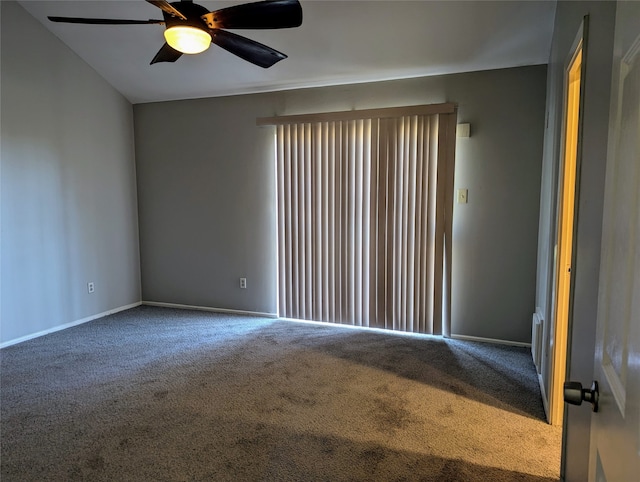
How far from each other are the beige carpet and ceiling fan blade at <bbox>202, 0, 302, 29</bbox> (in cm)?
222

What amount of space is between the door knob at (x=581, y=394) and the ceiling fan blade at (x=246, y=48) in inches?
89.5

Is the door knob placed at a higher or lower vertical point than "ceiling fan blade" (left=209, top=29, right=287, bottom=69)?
lower

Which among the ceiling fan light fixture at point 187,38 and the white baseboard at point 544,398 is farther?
the white baseboard at point 544,398

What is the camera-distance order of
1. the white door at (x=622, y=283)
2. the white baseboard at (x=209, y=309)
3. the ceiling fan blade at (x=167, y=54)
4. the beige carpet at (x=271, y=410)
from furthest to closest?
the white baseboard at (x=209, y=309) < the ceiling fan blade at (x=167, y=54) < the beige carpet at (x=271, y=410) < the white door at (x=622, y=283)

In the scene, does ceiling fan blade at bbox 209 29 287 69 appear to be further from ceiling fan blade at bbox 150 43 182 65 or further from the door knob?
the door knob

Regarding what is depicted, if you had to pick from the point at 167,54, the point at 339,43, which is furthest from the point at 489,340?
the point at 167,54

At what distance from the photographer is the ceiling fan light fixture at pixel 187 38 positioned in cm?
208

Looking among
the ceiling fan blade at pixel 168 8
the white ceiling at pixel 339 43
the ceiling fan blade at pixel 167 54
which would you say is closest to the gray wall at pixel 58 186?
the white ceiling at pixel 339 43

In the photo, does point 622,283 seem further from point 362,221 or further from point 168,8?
point 362,221

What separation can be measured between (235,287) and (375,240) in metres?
1.78

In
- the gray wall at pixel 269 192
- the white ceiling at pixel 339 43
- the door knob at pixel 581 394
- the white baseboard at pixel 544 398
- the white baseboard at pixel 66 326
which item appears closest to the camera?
the door knob at pixel 581 394

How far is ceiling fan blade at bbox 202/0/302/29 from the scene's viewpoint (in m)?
1.91

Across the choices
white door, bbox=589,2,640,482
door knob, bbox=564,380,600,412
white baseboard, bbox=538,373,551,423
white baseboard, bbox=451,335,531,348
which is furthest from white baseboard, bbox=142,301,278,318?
white door, bbox=589,2,640,482

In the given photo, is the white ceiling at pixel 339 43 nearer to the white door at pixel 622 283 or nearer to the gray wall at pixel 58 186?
the gray wall at pixel 58 186
